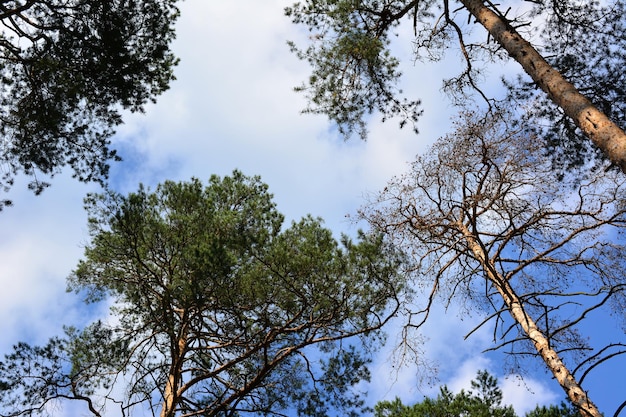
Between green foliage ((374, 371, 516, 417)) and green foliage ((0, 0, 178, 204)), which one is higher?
green foliage ((0, 0, 178, 204))

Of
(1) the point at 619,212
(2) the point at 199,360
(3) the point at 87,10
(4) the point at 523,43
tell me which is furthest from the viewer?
(2) the point at 199,360

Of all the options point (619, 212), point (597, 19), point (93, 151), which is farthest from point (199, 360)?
point (597, 19)

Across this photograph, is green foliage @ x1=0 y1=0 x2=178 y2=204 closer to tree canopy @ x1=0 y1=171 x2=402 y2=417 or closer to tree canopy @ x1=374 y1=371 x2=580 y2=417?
tree canopy @ x1=0 y1=171 x2=402 y2=417

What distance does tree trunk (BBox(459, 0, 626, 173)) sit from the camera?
4047 mm

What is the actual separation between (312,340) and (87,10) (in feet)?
19.3

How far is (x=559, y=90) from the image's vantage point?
491 centimetres

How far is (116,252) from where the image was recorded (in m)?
8.08

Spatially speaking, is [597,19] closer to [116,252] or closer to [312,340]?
A: [312,340]

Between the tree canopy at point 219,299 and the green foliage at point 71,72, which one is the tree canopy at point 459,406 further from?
the green foliage at point 71,72

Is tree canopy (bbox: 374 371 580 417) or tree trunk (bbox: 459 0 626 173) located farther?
tree canopy (bbox: 374 371 580 417)

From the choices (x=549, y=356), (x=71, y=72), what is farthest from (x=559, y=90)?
(x=71, y=72)

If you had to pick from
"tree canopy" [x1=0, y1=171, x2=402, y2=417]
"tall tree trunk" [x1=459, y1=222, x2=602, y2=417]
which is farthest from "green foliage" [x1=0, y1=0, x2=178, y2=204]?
"tall tree trunk" [x1=459, y1=222, x2=602, y2=417]

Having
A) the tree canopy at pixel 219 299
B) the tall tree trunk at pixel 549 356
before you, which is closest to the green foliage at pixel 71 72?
the tree canopy at pixel 219 299

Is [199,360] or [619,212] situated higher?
[199,360]
